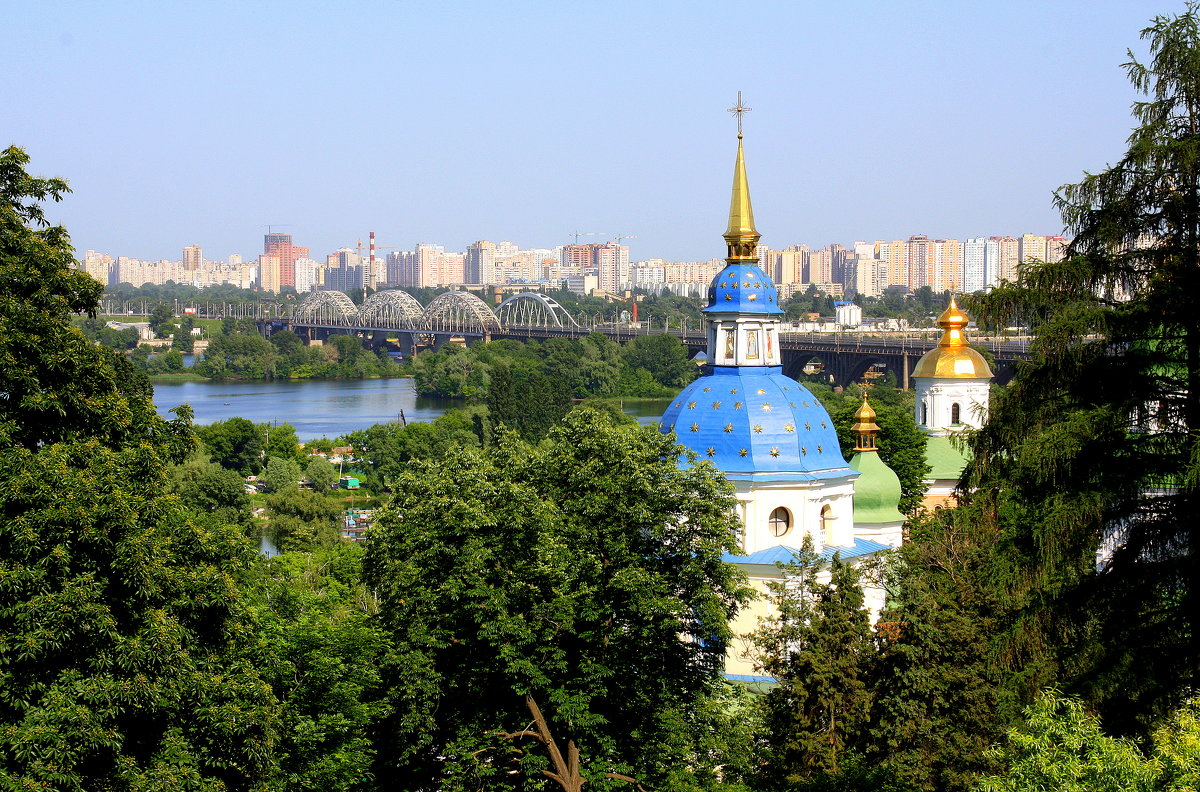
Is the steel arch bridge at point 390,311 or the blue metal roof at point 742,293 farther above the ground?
the steel arch bridge at point 390,311

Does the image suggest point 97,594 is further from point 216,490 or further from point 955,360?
point 216,490

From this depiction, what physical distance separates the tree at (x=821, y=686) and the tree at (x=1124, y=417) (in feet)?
12.3

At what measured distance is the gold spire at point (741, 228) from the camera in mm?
22766

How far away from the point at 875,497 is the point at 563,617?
38.9 ft

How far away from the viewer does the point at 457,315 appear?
420ft

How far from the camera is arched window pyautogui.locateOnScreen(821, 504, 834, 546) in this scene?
21.5 metres

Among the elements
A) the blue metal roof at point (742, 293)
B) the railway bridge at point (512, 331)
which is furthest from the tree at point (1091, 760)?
the railway bridge at point (512, 331)

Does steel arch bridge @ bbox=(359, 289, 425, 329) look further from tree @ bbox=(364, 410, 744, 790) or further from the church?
tree @ bbox=(364, 410, 744, 790)

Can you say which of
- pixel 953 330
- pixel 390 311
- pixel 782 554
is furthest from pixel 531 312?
pixel 782 554

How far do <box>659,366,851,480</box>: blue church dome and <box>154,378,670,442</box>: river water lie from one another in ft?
130

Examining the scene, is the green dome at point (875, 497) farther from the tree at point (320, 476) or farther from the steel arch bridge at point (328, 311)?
the steel arch bridge at point (328, 311)

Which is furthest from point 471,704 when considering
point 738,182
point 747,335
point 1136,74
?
point 738,182

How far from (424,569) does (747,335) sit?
957 cm

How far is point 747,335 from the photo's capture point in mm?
21891
